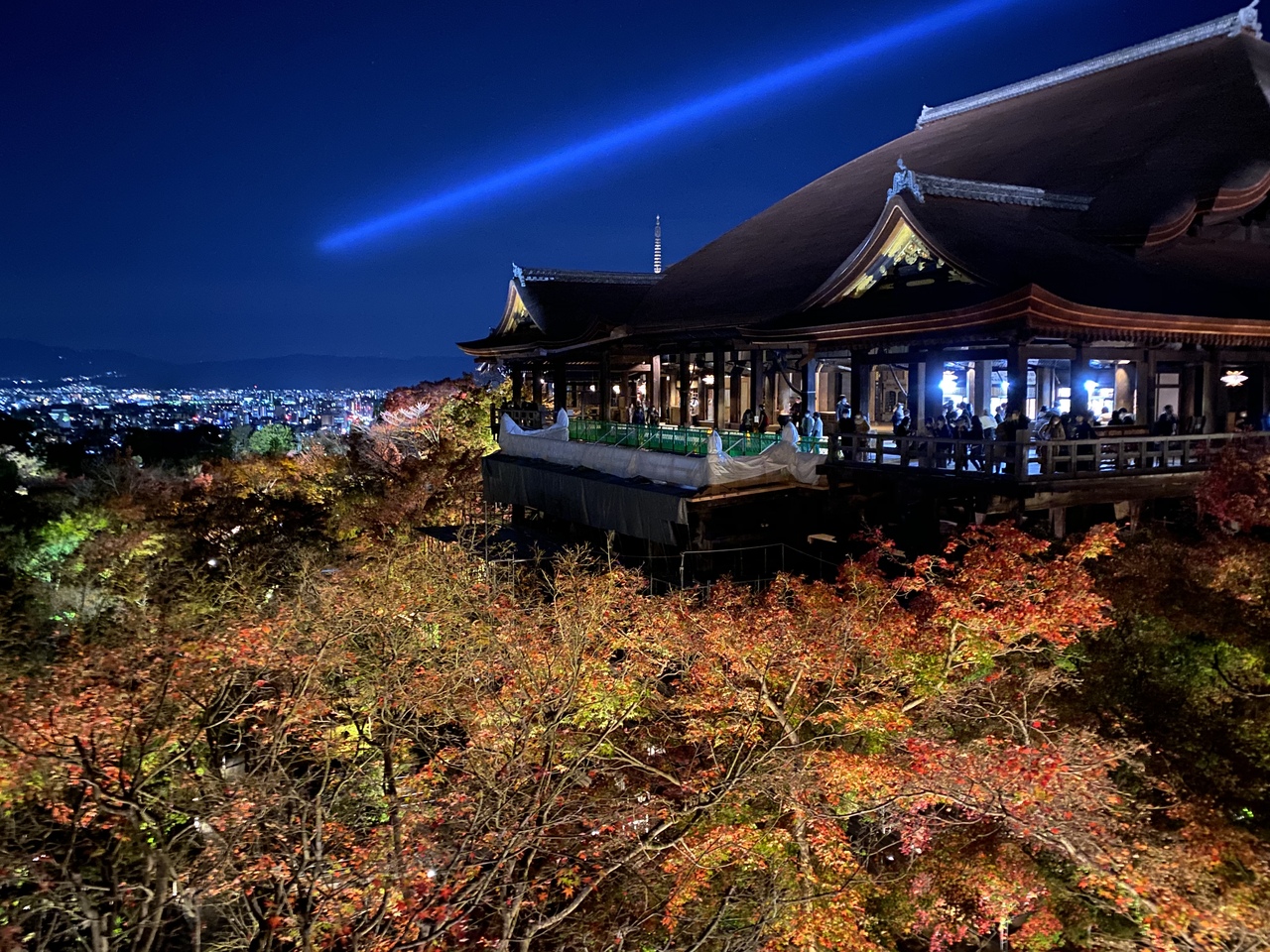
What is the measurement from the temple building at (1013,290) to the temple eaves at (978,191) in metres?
0.07

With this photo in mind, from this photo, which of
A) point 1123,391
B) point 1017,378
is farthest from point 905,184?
point 1123,391

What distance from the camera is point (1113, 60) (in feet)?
93.5

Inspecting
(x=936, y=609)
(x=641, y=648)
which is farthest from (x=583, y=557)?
(x=936, y=609)

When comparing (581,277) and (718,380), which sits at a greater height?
(581,277)

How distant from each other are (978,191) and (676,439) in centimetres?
861

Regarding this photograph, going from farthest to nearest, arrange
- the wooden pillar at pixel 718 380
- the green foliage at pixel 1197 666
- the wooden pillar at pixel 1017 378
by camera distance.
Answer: the wooden pillar at pixel 718 380, the wooden pillar at pixel 1017 378, the green foliage at pixel 1197 666

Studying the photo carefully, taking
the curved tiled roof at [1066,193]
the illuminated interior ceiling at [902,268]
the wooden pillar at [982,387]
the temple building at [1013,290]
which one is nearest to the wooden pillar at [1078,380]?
the temple building at [1013,290]

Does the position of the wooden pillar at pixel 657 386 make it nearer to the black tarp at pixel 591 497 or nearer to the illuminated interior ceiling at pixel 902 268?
the black tarp at pixel 591 497

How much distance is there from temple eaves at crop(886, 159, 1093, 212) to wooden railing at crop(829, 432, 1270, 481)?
4.85 metres

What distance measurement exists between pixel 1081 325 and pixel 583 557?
11.9m

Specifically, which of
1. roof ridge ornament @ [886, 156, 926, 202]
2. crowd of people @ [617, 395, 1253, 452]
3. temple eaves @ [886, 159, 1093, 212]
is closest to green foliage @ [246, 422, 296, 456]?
crowd of people @ [617, 395, 1253, 452]

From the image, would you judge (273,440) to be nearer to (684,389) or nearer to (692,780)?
(684,389)

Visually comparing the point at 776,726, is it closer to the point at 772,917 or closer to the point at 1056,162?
the point at 772,917

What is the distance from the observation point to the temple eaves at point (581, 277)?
3078cm
